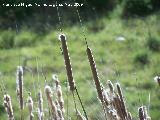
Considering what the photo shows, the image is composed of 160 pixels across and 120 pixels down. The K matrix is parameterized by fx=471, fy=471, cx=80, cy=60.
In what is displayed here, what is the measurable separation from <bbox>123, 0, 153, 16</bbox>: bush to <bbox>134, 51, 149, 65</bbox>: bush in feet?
6.10

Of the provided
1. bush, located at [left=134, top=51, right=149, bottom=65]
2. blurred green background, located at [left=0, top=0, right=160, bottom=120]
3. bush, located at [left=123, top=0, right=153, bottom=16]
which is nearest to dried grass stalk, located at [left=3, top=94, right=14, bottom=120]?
blurred green background, located at [left=0, top=0, right=160, bottom=120]

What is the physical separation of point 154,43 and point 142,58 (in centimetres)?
61

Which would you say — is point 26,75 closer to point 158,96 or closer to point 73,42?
point 73,42

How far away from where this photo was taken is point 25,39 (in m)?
7.67

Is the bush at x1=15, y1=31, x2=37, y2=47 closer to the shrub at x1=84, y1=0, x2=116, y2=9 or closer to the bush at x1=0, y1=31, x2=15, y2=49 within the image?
the bush at x1=0, y1=31, x2=15, y2=49

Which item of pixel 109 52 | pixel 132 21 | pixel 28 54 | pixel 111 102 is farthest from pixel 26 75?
pixel 111 102

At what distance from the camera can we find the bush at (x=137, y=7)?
321 inches

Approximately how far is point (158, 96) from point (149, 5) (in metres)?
3.47

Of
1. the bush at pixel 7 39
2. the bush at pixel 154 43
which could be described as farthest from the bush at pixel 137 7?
the bush at pixel 7 39

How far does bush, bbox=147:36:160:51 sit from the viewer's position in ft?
21.9

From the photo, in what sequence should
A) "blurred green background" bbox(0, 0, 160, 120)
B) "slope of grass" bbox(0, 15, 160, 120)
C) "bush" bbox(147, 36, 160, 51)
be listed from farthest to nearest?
1. "bush" bbox(147, 36, 160, 51)
2. "blurred green background" bbox(0, 0, 160, 120)
3. "slope of grass" bbox(0, 15, 160, 120)

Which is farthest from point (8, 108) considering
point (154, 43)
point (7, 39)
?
point (7, 39)

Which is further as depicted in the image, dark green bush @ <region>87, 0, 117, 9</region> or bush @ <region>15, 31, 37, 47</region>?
dark green bush @ <region>87, 0, 117, 9</region>

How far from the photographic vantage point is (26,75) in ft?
20.2
